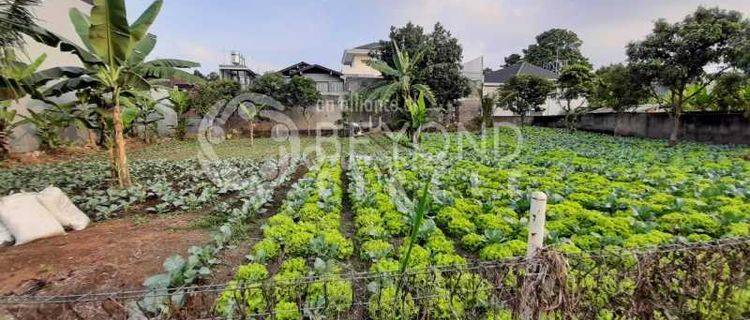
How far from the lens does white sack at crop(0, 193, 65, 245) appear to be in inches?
187

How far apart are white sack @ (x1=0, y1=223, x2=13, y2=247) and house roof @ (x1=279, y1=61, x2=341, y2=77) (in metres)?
26.6

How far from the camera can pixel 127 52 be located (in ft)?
22.2

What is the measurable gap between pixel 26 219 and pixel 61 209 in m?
0.58

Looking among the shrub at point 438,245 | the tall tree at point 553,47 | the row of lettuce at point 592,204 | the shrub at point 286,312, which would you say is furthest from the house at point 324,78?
the tall tree at point 553,47

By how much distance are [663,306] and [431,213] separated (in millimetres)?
3645

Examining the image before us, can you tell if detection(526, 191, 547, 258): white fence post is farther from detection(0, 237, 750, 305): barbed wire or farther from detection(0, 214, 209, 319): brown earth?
detection(0, 214, 209, 319): brown earth

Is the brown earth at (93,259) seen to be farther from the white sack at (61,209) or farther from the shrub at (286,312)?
the shrub at (286,312)

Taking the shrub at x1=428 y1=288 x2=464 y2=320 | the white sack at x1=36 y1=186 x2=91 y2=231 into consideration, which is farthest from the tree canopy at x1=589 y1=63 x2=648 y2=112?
the white sack at x1=36 y1=186 x2=91 y2=231

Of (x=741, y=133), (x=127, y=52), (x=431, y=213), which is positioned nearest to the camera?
(x=431, y=213)

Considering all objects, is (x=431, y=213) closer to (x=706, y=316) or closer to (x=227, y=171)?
(x=706, y=316)

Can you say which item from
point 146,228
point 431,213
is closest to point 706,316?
point 431,213

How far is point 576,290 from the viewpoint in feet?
7.63

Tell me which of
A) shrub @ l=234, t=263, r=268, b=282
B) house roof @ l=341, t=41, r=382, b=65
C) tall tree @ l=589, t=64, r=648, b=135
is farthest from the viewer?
house roof @ l=341, t=41, r=382, b=65

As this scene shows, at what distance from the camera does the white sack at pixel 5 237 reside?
4707 millimetres
